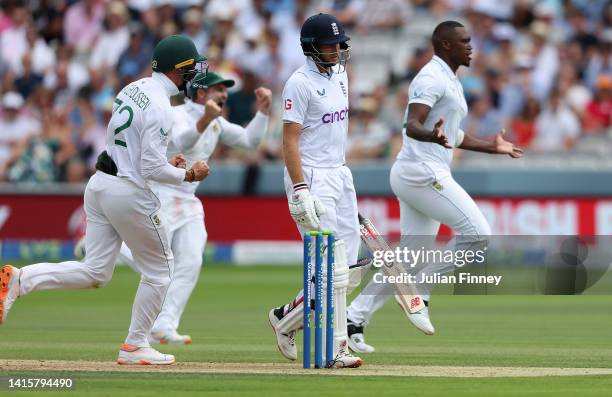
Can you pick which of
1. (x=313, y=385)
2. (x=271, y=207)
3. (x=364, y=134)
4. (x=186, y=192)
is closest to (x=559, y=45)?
(x=364, y=134)

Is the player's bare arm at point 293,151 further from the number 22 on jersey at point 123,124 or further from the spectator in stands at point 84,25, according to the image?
the spectator in stands at point 84,25

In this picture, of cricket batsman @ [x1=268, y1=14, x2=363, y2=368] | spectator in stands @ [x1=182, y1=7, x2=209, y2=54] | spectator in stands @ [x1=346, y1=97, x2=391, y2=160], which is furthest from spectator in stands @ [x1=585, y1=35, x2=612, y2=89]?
cricket batsman @ [x1=268, y1=14, x2=363, y2=368]

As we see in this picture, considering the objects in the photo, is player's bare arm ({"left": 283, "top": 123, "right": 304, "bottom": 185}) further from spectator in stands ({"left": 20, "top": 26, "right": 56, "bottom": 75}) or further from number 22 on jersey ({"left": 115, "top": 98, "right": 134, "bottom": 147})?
spectator in stands ({"left": 20, "top": 26, "right": 56, "bottom": 75})

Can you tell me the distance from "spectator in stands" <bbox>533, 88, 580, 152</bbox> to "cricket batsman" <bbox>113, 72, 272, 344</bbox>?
8464 mm

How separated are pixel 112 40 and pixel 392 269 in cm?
1345

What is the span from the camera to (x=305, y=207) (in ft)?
27.8

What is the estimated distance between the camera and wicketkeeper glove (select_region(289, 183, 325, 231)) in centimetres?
848

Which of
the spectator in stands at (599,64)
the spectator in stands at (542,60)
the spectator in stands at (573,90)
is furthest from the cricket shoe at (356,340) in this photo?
the spectator in stands at (599,64)

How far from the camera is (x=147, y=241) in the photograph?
870 centimetres

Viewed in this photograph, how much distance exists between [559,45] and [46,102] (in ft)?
25.6

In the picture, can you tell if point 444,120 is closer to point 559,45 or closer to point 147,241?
point 147,241

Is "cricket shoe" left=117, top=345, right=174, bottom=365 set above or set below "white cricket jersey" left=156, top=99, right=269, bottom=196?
below

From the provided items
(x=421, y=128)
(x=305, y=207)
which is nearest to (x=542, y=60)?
(x=421, y=128)

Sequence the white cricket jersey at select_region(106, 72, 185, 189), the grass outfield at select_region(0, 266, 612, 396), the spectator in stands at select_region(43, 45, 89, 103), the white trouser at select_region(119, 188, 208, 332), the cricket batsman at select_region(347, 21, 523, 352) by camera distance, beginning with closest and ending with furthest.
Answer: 1. the grass outfield at select_region(0, 266, 612, 396)
2. the white cricket jersey at select_region(106, 72, 185, 189)
3. the cricket batsman at select_region(347, 21, 523, 352)
4. the white trouser at select_region(119, 188, 208, 332)
5. the spectator in stands at select_region(43, 45, 89, 103)
